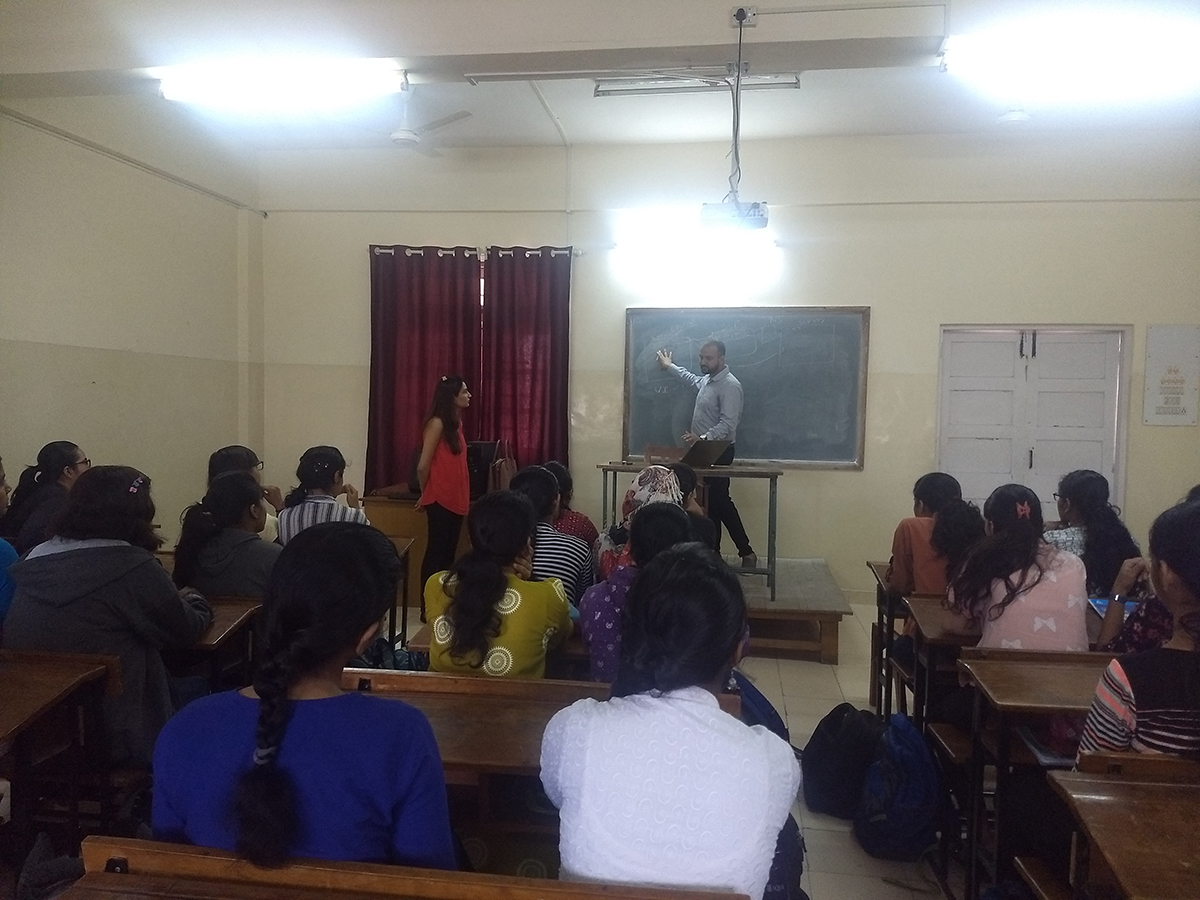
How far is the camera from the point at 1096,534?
2.93 m

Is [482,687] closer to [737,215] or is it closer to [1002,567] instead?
[1002,567]

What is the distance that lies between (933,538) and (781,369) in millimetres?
2693

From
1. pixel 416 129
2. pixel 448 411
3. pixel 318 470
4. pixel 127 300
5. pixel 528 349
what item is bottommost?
pixel 318 470

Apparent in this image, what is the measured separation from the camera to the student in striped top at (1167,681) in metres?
1.36

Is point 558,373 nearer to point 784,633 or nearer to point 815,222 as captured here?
point 815,222

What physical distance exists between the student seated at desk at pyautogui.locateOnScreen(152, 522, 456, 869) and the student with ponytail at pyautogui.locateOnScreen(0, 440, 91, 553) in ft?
7.33

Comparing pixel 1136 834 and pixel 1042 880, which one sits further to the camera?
pixel 1042 880

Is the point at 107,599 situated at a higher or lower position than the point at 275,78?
lower

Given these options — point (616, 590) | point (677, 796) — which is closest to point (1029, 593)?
point (616, 590)

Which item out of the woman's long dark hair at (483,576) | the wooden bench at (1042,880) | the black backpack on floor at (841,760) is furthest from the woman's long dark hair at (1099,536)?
the woman's long dark hair at (483,576)

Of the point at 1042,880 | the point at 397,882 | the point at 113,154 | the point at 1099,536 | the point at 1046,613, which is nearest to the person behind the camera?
the point at 397,882

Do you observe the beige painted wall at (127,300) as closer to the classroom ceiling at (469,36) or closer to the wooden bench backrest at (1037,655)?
the classroom ceiling at (469,36)

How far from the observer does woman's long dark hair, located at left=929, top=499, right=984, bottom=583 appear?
2.81 meters

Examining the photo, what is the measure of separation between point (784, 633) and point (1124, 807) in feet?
10.2
